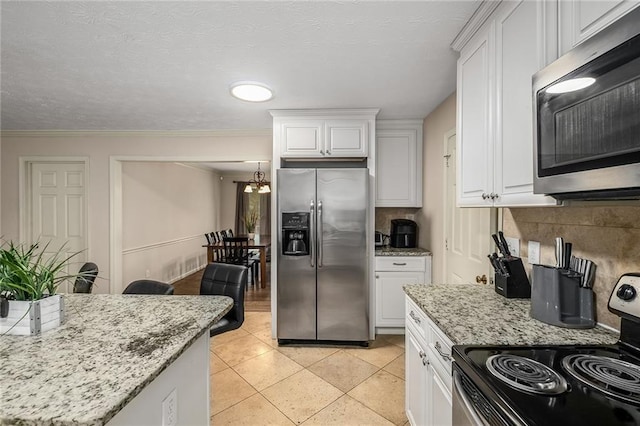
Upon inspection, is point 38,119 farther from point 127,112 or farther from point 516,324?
point 516,324

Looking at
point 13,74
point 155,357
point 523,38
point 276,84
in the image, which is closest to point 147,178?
point 13,74

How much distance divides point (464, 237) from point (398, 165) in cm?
126

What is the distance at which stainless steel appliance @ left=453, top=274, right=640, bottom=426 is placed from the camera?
70 centimetres

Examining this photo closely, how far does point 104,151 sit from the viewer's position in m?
3.67

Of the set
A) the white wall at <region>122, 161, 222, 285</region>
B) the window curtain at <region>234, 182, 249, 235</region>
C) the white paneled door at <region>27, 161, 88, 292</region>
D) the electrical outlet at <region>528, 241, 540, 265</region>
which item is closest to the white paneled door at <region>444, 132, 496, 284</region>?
the electrical outlet at <region>528, 241, 540, 265</region>

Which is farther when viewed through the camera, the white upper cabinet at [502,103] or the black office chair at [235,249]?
the black office chair at [235,249]

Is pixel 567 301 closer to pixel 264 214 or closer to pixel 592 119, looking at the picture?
pixel 592 119

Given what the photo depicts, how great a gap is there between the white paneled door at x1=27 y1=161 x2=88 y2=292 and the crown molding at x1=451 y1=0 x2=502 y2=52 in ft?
14.7

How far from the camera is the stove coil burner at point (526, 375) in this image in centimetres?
78

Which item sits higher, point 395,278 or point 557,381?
point 557,381

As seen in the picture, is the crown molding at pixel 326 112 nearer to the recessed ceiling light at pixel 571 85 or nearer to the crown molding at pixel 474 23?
the crown molding at pixel 474 23

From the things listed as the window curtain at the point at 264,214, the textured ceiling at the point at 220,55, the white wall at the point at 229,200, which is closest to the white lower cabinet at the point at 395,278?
the textured ceiling at the point at 220,55

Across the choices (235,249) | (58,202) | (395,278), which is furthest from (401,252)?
(58,202)

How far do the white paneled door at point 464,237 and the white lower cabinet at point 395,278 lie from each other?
38 cm
